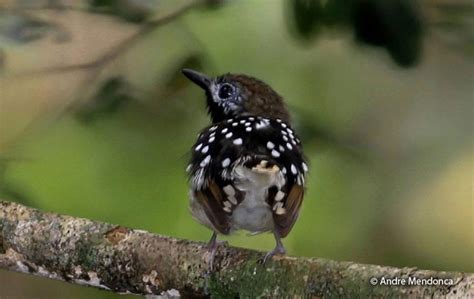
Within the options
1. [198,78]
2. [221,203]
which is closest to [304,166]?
[221,203]

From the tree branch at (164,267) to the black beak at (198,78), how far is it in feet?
2.97

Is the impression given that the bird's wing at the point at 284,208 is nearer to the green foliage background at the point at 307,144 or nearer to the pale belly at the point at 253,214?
the pale belly at the point at 253,214

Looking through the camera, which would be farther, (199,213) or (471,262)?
(471,262)

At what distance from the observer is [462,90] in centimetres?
610

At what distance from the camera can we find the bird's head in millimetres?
4070

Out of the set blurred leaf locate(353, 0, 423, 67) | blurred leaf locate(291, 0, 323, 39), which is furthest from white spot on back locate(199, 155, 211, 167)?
blurred leaf locate(353, 0, 423, 67)

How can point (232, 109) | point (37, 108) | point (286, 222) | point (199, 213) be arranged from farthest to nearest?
point (37, 108) → point (232, 109) → point (199, 213) → point (286, 222)

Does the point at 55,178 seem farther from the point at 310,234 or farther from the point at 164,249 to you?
the point at 164,249

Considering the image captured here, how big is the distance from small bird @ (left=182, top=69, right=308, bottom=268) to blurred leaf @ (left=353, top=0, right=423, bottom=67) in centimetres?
64

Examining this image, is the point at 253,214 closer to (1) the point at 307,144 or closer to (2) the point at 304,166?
(2) the point at 304,166

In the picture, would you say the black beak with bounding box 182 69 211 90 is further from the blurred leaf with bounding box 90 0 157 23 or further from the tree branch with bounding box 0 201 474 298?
the tree branch with bounding box 0 201 474 298

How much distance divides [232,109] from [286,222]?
0.97 metres

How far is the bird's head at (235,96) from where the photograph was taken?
4.07 m

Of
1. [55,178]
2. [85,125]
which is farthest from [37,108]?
[85,125]
